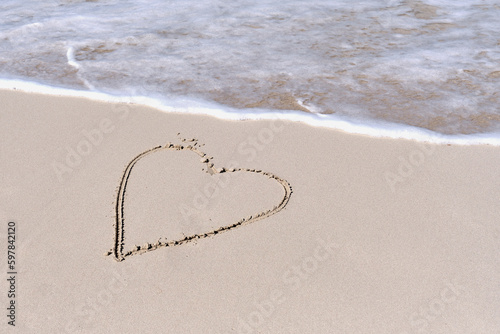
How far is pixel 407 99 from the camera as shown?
14.9 feet

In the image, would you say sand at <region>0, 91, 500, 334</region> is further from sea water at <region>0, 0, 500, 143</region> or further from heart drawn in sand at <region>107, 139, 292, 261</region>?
sea water at <region>0, 0, 500, 143</region>

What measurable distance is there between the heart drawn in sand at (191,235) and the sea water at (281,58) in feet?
2.17

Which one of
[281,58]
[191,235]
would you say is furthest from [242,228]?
[281,58]

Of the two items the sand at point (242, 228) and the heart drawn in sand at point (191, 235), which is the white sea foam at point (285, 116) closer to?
the sand at point (242, 228)

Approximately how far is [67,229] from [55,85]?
2254 millimetres

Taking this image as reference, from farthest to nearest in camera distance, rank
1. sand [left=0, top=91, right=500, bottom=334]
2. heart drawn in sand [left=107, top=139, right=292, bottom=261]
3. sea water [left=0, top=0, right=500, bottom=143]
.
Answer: sea water [left=0, top=0, right=500, bottom=143] < heart drawn in sand [left=107, top=139, right=292, bottom=261] < sand [left=0, top=91, right=500, bottom=334]

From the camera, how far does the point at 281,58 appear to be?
5.41 m

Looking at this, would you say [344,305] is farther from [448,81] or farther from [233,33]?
[233,33]

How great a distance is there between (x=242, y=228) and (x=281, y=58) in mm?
2967

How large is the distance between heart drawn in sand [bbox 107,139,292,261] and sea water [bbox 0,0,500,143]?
0.66 m

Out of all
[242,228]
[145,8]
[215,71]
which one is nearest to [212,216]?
[242,228]

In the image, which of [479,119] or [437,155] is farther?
[479,119]

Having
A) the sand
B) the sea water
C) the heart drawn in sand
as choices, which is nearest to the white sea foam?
the sea water

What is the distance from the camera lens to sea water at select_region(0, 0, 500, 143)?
4.34 m
